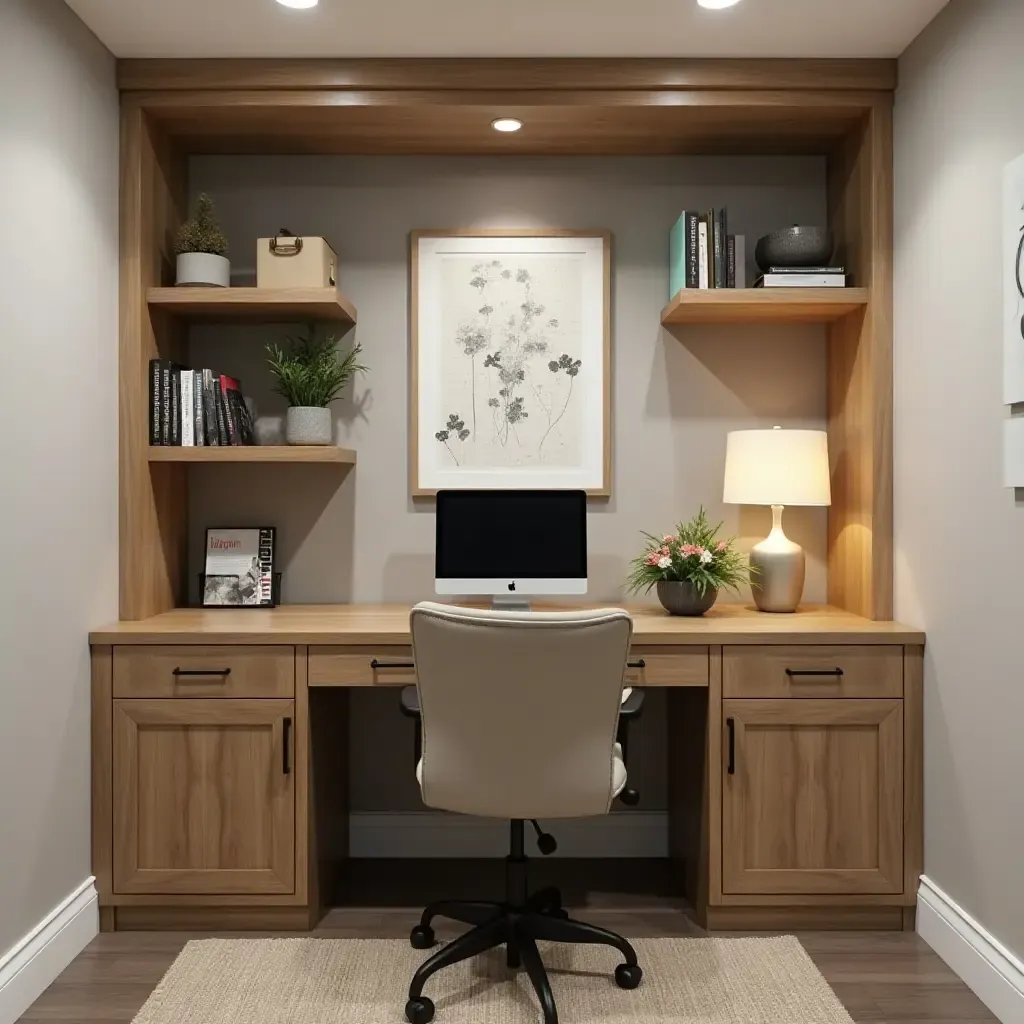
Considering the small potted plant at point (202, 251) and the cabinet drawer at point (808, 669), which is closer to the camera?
the cabinet drawer at point (808, 669)

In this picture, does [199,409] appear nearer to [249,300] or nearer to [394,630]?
[249,300]

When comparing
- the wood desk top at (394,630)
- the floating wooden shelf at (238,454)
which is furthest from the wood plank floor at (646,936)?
the floating wooden shelf at (238,454)

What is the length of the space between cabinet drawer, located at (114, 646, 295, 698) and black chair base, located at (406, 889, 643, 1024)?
75 centimetres

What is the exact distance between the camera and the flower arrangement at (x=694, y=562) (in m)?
3.04

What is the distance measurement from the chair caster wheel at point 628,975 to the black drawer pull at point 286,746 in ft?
3.37

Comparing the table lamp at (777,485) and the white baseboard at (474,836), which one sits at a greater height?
the table lamp at (777,485)

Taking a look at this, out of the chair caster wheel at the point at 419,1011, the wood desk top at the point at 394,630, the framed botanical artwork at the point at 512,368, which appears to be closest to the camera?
the chair caster wheel at the point at 419,1011

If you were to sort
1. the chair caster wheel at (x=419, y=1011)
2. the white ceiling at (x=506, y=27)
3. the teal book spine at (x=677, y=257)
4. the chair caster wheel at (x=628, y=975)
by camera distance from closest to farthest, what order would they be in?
the chair caster wheel at (x=419, y=1011)
the chair caster wheel at (x=628, y=975)
the white ceiling at (x=506, y=27)
the teal book spine at (x=677, y=257)

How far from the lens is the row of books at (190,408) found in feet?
10.1

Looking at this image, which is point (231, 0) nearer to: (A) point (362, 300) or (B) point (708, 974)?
(A) point (362, 300)

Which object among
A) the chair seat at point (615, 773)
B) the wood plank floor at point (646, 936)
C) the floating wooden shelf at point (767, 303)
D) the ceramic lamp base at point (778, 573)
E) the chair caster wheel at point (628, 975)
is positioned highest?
the floating wooden shelf at point (767, 303)

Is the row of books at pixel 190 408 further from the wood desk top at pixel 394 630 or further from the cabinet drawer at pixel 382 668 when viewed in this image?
the cabinet drawer at pixel 382 668

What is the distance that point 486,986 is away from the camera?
2.46m

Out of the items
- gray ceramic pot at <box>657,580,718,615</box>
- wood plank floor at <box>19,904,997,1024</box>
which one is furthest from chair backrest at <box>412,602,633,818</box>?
gray ceramic pot at <box>657,580,718,615</box>
